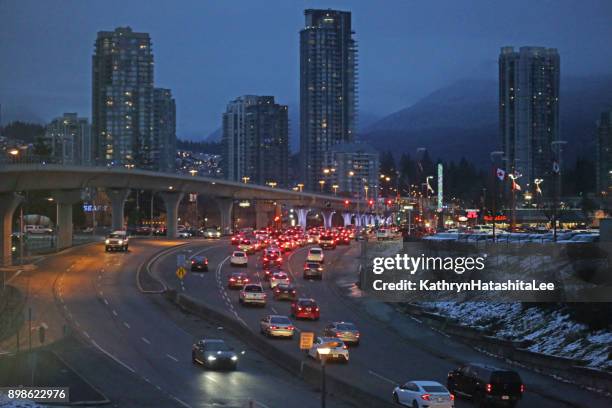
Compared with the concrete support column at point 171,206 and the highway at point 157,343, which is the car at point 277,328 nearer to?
the highway at point 157,343

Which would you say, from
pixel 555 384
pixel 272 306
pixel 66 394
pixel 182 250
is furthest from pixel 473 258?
pixel 182 250

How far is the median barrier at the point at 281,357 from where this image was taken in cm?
2780

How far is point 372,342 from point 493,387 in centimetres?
1432

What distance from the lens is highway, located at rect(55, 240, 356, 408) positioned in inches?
1164

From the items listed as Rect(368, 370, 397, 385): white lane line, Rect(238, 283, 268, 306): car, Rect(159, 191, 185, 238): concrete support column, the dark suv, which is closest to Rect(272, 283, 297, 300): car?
Rect(238, 283, 268, 306): car

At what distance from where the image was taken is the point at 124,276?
67500mm

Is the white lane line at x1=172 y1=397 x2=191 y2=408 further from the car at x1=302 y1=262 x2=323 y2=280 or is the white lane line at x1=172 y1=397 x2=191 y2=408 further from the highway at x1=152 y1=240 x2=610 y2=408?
the car at x1=302 y1=262 x2=323 y2=280

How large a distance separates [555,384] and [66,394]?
1815cm

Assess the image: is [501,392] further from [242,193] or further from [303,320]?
[242,193]

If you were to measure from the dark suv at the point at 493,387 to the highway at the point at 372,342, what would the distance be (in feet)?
2.41

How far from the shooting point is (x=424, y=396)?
25906 millimetres

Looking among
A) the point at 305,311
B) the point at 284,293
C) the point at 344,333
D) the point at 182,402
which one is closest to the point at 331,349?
the point at 344,333

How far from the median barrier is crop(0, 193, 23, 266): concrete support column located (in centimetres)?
2814

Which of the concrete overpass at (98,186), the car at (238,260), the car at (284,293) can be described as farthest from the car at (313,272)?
the concrete overpass at (98,186)
